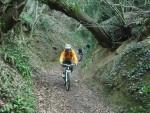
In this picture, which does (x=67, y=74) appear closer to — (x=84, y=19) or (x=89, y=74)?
(x=84, y=19)

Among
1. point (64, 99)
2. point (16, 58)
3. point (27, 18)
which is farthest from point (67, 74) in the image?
point (27, 18)

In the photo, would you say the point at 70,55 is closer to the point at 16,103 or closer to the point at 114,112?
the point at 114,112

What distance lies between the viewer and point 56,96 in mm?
13781

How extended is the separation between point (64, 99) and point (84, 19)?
5.39 metres

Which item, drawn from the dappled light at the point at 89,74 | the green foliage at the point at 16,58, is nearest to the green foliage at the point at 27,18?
the dappled light at the point at 89,74

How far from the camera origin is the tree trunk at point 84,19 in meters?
16.0

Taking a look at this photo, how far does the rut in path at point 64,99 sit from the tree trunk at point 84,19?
10.8 feet

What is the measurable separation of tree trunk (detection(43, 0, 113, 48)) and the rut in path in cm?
328

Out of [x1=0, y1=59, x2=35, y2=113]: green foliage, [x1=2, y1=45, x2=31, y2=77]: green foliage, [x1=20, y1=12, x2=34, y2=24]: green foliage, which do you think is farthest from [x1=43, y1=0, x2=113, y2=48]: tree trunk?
[x1=20, y1=12, x2=34, y2=24]: green foliage

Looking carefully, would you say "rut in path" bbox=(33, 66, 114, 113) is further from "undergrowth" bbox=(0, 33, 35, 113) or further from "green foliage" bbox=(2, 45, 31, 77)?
"green foliage" bbox=(2, 45, 31, 77)

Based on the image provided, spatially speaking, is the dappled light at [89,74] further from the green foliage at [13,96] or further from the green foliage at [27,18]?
the green foliage at [27,18]

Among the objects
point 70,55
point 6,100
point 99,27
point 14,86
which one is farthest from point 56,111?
point 99,27

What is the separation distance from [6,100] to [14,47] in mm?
6488

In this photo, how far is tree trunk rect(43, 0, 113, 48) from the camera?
16031 millimetres
